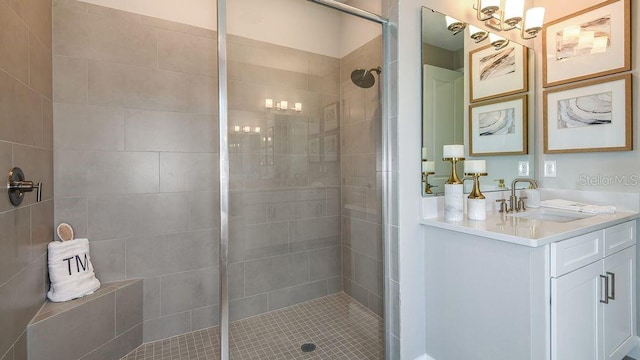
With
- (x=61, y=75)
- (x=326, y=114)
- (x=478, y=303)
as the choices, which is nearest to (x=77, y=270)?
(x=61, y=75)

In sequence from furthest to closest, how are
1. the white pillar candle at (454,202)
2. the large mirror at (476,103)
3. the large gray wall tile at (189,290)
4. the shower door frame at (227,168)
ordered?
the large gray wall tile at (189,290), the large mirror at (476,103), the white pillar candle at (454,202), the shower door frame at (227,168)

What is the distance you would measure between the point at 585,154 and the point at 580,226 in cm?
86

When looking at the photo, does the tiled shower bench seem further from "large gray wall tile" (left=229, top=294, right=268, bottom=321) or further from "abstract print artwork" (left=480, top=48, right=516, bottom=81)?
Answer: "abstract print artwork" (left=480, top=48, right=516, bottom=81)

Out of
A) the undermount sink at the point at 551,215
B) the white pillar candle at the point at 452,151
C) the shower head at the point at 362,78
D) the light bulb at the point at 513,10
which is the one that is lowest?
the undermount sink at the point at 551,215

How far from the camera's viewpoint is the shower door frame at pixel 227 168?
1283 mm

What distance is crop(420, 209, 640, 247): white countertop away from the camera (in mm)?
1184

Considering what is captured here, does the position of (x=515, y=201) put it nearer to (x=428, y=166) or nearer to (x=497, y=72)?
(x=428, y=166)

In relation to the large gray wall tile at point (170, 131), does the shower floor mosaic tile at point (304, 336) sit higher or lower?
lower

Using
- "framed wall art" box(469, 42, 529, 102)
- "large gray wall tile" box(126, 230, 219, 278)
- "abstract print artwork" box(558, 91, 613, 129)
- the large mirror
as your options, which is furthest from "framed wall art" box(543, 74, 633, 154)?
"large gray wall tile" box(126, 230, 219, 278)

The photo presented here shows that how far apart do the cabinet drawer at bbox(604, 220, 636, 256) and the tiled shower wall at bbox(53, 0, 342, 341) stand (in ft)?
4.52

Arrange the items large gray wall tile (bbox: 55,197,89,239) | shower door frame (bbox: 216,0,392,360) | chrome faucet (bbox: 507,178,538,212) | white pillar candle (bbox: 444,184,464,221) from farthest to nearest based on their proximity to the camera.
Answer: chrome faucet (bbox: 507,178,538,212) < large gray wall tile (bbox: 55,197,89,239) < white pillar candle (bbox: 444,184,464,221) < shower door frame (bbox: 216,0,392,360)

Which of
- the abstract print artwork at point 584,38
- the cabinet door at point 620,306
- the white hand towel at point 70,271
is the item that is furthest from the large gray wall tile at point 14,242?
the abstract print artwork at point 584,38

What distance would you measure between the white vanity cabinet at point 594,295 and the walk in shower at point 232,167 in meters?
0.79

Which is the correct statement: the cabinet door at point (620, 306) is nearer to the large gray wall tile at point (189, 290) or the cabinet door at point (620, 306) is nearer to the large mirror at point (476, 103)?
the large mirror at point (476, 103)
